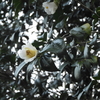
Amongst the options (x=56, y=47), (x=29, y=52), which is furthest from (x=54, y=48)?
(x=29, y=52)

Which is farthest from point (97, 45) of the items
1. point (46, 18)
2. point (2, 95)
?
point (2, 95)

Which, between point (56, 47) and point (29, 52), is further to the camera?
point (29, 52)

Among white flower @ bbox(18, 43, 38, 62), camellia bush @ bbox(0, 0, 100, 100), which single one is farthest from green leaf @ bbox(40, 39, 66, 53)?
white flower @ bbox(18, 43, 38, 62)

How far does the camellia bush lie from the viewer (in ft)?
2.57

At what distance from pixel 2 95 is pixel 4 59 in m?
0.60

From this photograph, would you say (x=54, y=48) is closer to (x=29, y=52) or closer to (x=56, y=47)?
(x=56, y=47)

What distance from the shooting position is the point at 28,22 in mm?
1566

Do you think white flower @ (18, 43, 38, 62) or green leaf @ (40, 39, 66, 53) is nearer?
green leaf @ (40, 39, 66, 53)

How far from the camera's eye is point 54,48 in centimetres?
68

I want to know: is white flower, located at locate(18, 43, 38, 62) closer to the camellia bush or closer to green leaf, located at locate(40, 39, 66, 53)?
the camellia bush

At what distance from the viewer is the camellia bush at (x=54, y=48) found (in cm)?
78

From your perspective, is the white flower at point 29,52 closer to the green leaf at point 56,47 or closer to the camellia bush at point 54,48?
the camellia bush at point 54,48

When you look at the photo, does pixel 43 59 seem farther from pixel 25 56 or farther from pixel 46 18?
pixel 46 18

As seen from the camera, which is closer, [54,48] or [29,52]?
[54,48]
